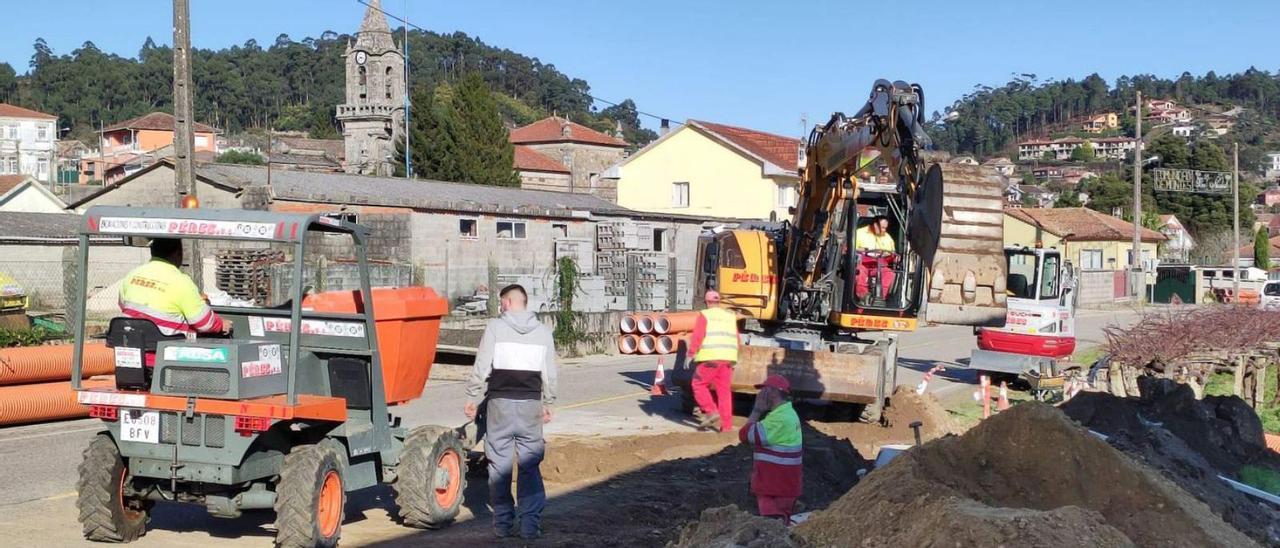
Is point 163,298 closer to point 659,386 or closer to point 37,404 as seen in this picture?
point 37,404

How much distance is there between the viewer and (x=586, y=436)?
14.0m

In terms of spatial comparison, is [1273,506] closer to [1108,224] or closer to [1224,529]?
[1224,529]

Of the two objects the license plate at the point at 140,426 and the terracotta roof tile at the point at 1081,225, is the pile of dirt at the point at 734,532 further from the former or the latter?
the terracotta roof tile at the point at 1081,225

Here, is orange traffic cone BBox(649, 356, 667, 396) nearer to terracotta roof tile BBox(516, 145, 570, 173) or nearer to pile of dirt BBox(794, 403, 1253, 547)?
pile of dirt BBox(794, 403, 1253, 547)

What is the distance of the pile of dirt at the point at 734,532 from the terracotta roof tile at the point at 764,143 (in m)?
48.2

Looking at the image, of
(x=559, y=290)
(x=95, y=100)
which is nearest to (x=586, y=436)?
(x=559, y=290)

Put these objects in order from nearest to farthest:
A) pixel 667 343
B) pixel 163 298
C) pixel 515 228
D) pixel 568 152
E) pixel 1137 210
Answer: pixel 163 298
pixel 667 343
pixel 515 228
pixel 1137 210
pixel 568 152

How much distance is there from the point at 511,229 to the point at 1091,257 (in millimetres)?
42562

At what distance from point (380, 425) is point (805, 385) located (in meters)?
7.20

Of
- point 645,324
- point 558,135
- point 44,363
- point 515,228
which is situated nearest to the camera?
point 44,363

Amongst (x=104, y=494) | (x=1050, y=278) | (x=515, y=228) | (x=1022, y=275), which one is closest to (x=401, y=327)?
(x=104, y=494)

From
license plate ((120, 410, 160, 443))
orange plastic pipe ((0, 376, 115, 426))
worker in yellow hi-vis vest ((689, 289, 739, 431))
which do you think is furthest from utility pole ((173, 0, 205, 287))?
license plate ((120, 410, 160, 443))

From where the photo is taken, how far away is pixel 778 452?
895cm

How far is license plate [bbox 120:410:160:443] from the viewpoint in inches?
299
